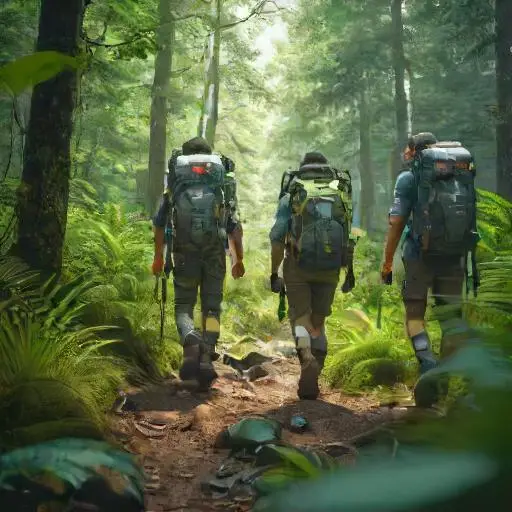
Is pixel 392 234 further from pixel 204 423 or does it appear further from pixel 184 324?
pixel 204 423

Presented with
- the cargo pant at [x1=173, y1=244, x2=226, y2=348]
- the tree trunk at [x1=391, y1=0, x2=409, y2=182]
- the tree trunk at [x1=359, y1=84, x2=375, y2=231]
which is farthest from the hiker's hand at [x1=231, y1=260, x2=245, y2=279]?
the tree trunk at [x1=359, y1=84, x2=375, y2=231]

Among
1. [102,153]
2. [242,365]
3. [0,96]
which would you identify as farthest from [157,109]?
[242,365]

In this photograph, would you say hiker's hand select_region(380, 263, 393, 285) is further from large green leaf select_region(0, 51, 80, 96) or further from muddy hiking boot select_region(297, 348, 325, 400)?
large green leaf select_region(0, 51, 80, 96)

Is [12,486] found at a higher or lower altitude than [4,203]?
lower

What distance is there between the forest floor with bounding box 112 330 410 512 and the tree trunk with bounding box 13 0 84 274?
166 centimetres

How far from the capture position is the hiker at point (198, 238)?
6.10 metres

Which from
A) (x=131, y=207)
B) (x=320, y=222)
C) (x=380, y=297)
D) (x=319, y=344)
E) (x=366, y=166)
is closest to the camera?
(x=320, y=222)

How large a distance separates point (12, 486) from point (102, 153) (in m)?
19.9

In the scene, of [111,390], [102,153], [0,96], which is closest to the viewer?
[111,390]

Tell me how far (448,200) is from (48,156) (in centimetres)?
371

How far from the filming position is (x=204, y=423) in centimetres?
505

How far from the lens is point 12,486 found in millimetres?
2545

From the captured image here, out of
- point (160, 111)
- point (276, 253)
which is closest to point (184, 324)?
point (276, 253)

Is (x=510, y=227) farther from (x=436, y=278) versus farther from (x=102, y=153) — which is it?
(x=102, y=153)
